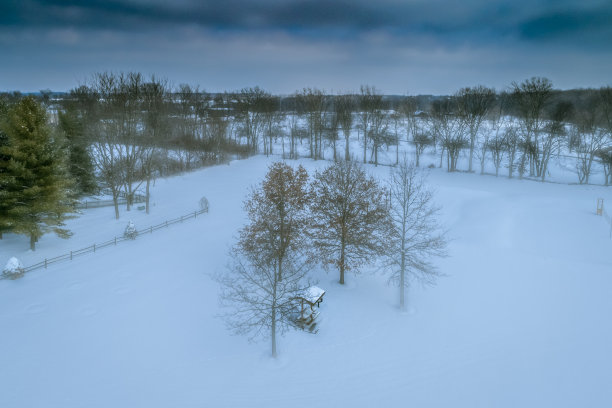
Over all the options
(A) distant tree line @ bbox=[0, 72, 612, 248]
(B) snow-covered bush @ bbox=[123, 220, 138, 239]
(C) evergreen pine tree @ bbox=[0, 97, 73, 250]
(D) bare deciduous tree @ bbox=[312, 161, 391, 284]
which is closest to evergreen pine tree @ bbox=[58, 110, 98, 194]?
(A) distant tree line @ bbox=[0, 72, 612, 248]

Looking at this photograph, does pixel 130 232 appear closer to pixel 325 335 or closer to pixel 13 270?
pixel 13 270

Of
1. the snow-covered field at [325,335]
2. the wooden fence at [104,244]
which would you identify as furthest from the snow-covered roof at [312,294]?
the wooden fence at [104,244]

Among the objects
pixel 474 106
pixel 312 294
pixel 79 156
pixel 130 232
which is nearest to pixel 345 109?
pixel 474 106

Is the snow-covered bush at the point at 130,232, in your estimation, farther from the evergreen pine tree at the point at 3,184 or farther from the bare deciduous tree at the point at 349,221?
the bare deciduous tree at the point at 349,221

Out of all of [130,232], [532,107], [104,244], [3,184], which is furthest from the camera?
[532,107]

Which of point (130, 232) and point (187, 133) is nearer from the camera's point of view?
point (130, 232)

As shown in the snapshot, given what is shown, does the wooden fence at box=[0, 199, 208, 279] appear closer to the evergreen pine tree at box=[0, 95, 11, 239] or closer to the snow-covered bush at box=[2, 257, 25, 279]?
the snow-covered bush at box=[2, 257, 25, 279]
